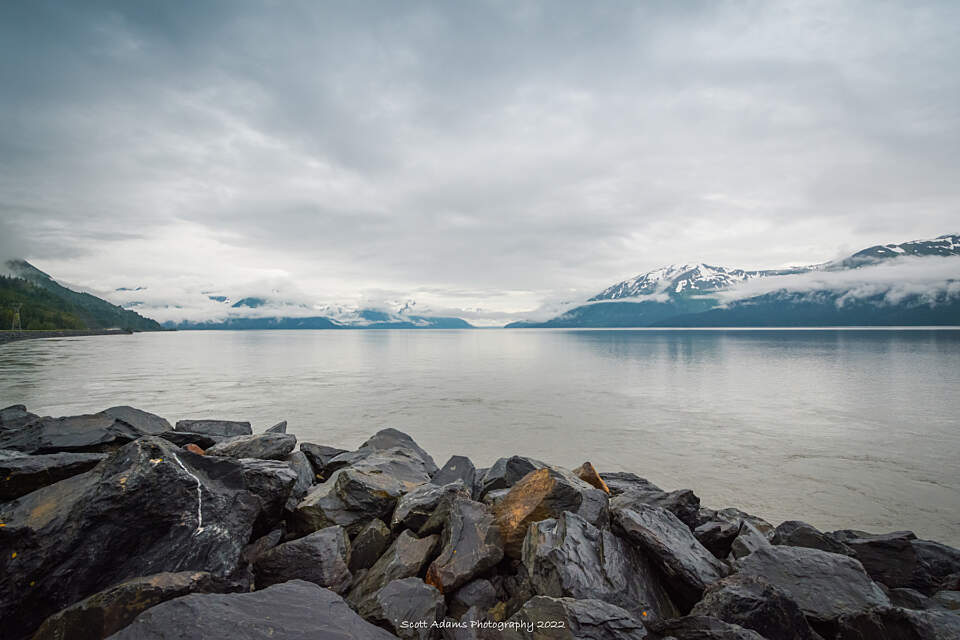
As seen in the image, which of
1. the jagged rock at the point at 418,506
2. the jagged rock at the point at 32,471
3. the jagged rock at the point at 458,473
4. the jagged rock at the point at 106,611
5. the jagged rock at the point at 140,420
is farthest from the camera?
the jagged rock at the point at 140,420

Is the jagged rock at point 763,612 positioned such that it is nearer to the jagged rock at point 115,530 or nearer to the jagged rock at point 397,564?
the jagged rock at point 397,564

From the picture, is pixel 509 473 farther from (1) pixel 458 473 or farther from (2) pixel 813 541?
(2) pixel 813 541

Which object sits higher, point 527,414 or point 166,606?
point 166,606

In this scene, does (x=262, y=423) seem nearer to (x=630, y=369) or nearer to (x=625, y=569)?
(x=625, y=569)

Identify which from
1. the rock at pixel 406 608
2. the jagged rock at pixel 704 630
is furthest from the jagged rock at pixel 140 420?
the jagged rock at pixel 704 630

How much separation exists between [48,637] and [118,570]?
3.33 ft

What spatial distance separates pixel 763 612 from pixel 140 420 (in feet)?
51.2

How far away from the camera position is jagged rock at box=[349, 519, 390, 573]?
6.72 metres

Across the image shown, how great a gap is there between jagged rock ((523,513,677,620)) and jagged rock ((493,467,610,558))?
0.47m

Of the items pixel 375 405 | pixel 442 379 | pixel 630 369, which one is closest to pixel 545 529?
pixel 375 405

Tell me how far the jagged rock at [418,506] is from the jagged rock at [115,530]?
2.32m

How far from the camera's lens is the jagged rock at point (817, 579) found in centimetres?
527

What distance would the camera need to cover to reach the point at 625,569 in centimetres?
573

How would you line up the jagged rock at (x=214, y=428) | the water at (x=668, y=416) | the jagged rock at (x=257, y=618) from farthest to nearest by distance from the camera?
the jagged rock at (x=214, y=428)
the water at (x=668, y=416)
the jagged rock at (x=257, y=618)
